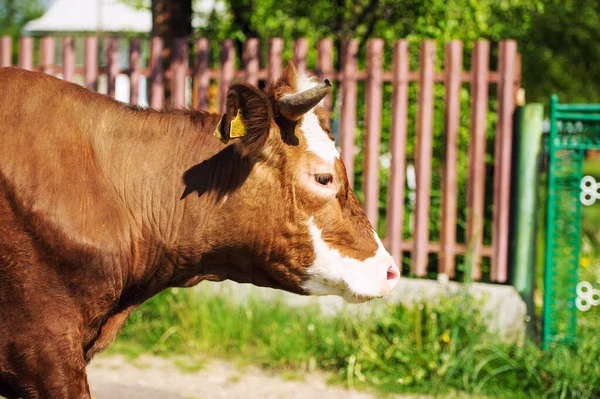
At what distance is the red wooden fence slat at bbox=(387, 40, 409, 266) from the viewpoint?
6.50m

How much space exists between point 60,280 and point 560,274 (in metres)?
4.00

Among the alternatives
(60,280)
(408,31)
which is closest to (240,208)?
(60,280)

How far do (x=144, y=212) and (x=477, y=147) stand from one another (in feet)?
11.7

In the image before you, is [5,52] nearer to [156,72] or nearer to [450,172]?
[156,72]

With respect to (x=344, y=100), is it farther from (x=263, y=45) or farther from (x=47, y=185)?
(x=47, y=185)

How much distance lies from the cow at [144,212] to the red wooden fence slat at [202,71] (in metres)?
→ 3.19

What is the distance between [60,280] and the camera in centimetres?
322

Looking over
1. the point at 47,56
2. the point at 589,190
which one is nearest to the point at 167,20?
the point at 47,56

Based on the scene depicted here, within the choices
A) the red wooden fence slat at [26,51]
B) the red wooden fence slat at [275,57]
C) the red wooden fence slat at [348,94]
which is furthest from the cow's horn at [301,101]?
the red wooden fence slat at [26,51]

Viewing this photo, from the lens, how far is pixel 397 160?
6.51 meters

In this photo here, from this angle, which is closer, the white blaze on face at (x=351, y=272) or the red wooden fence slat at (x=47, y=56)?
the white blaze on face at (x=351, y=272)

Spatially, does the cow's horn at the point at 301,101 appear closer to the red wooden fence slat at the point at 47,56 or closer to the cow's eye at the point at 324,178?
the cow's eye at the point at 324,178

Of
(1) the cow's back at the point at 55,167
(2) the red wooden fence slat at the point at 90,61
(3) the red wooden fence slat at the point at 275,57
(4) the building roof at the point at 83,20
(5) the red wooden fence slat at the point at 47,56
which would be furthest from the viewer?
(4) the building roof at the point at 83,20

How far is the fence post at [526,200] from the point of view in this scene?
6.07 meters
